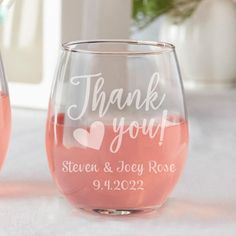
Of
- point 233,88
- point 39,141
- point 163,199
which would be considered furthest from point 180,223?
point 233,88

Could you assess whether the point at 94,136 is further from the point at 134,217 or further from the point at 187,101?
the point at 187,101

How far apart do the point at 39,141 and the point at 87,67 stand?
0.94 feet

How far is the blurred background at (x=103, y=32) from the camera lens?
2.94 feet

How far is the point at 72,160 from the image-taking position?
0.49m

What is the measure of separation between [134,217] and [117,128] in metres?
0.07

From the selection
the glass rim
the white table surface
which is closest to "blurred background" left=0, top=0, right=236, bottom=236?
the white table surface

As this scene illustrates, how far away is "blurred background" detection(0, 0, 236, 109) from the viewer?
0.90 m

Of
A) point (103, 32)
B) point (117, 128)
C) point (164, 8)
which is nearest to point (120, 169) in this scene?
point (117, 128)

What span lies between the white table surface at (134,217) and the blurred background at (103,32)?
5.2 inches

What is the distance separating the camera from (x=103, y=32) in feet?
3.18

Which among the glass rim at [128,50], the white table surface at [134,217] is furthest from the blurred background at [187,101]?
the glass rim at [128,50]

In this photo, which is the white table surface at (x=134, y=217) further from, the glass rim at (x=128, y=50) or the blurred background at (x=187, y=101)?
the glass rim at (x=128, y=50)

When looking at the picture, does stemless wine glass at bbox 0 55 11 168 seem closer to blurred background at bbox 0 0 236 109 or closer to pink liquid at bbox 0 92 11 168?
pink liquid at bbox 0 92 11 168

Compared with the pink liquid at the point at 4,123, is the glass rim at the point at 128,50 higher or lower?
higher
